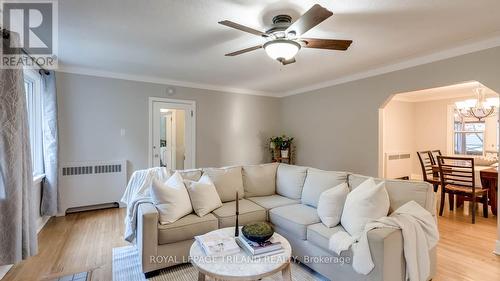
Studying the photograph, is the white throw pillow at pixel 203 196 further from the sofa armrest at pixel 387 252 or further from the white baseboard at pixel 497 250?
the white baseboard at pixel 497 250

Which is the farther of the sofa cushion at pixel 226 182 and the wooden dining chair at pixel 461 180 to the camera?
the wooden dining chair at pixel 461 180

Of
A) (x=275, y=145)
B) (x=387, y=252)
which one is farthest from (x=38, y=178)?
(x=275, y=145)

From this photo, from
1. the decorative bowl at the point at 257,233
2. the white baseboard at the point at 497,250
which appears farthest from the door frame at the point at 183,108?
the white baseboard at the point at 497,250

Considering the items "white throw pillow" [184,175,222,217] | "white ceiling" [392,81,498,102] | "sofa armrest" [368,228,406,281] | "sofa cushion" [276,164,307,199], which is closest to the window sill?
"white throw pillow" [184,175,222,217]

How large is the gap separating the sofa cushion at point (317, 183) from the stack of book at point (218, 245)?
1215 mm

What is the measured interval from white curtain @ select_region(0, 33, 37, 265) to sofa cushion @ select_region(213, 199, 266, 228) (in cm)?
168

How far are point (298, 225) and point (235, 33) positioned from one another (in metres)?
2.06

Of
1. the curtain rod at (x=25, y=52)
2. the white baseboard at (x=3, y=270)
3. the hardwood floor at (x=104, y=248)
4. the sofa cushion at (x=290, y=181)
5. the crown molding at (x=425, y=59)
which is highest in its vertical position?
the crown molding at (x=425, y=59)

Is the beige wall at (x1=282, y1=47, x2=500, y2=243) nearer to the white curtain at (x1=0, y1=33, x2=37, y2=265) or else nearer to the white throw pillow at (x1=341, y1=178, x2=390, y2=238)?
the white throw pillow at (x1=341, y1=178, x2=390, y2=238)

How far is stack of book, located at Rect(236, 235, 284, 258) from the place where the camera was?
1.64m

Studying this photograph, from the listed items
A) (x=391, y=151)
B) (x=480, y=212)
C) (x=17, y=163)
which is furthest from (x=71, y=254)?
(x=391, y=151)

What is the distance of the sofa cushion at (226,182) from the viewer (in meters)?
2.92

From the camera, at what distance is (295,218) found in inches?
93.0

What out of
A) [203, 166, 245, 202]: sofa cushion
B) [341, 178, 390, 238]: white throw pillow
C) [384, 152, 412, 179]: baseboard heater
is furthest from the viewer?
[384, 152, 412, 179]: baseboard heater
